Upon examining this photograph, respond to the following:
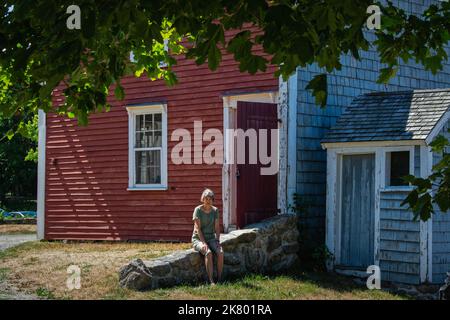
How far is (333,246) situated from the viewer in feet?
42.2

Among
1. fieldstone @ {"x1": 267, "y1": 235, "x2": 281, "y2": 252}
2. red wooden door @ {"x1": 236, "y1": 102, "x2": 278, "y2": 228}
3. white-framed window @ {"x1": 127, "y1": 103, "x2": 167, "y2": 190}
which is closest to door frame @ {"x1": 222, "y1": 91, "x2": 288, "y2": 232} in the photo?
red wooden door @ {"x1": 236, "y1": 102, "x2": 278, "y2": 228}

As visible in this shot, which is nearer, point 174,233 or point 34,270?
point 34,270

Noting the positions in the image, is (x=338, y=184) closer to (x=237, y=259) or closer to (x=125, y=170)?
(x=237, y=259)

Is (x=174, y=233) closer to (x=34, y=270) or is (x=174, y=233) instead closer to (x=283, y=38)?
(x=34, y=270)

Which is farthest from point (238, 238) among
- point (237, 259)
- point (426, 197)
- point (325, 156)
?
point (426, 197)

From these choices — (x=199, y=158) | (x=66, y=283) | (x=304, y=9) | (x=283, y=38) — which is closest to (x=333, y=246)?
(x=199, y=158)

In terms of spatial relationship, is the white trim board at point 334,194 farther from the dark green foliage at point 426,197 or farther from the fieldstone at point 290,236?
the dark green foliage at point 426,197

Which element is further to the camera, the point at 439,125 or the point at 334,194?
the point at 334,194

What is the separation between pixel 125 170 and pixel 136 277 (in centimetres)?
631

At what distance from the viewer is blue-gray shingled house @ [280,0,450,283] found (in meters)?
11.9

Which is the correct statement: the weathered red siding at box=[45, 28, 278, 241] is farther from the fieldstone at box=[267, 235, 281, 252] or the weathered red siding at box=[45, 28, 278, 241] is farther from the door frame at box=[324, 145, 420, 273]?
the fieldstone at box=[267, 235, 281, 252]

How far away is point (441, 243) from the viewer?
12.0 meters

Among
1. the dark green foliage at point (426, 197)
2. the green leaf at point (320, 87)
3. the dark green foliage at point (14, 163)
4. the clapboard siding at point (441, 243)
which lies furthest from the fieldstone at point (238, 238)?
the dark green foliage at point (14, 163)

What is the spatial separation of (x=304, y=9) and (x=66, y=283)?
252 inches
